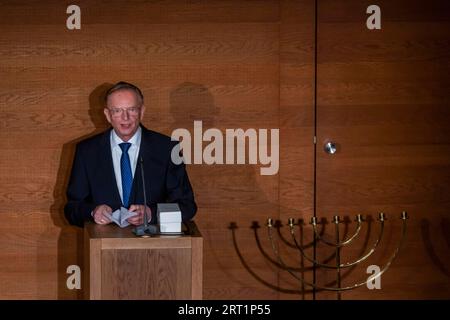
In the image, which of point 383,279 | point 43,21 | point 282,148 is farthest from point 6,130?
point 383,279

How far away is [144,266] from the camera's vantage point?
3.98 meters

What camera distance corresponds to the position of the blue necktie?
469 cm

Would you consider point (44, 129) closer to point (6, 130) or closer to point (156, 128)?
point (6, 130)

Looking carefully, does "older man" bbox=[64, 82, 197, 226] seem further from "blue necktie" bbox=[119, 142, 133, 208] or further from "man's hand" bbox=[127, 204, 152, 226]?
"man's hand" bbox=[127, 204, 152, 226]

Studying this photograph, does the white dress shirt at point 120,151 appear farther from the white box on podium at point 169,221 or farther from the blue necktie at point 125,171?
the white box on podium at point 169,221

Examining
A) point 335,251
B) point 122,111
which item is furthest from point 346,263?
point 122,111

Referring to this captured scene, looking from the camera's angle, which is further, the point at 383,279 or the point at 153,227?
the point at 383,279

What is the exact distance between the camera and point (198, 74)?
5090 millimetres

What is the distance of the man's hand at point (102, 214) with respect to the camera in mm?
4270

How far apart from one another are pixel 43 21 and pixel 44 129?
0.49 m

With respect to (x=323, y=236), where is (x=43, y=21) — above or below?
above

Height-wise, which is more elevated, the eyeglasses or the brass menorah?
→ the eyeglasses

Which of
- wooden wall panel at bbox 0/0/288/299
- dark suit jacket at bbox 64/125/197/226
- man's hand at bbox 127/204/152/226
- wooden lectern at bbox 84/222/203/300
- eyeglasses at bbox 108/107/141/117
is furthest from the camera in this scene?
wooden wall panel at bbox 0/0/288/299

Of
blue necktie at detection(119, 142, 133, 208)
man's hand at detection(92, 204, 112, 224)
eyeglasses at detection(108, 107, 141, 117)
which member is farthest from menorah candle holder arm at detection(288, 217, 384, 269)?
man's hand at detection(92, 204, 112, 224)
